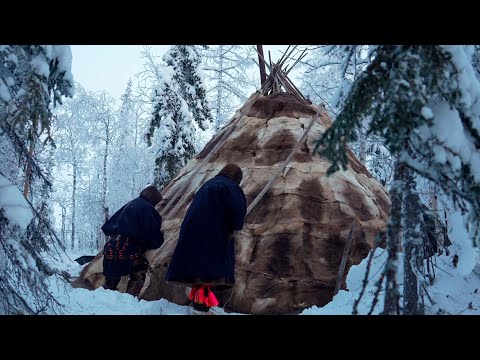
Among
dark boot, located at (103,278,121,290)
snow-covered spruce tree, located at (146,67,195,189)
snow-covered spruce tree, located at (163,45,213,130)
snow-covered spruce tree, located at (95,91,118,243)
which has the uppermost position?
snow-covered spruce tree, located at (95,91,118,243)

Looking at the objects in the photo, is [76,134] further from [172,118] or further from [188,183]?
[188,183]

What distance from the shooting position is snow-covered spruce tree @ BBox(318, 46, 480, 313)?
2.47 metres

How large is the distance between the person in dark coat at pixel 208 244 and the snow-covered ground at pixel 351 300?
0.56m

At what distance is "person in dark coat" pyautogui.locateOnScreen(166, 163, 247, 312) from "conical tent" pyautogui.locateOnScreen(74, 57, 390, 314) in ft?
2.38

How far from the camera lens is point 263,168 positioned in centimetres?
636

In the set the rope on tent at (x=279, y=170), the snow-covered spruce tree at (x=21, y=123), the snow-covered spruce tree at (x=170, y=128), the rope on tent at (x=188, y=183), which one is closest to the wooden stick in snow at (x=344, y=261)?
the rope on tent at (x=279, y=170)

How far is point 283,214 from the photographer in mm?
5582

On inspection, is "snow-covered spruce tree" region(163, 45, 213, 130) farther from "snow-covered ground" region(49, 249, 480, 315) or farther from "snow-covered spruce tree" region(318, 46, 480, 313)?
"snow-covered spruce tree" region(318, 46, 480, 313)

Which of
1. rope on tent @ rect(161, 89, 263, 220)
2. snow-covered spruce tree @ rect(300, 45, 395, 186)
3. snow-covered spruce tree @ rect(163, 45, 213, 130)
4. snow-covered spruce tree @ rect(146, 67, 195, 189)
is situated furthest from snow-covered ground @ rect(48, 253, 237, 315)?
snow-covered spruce tree @ rect(163, 45, 213, 130)

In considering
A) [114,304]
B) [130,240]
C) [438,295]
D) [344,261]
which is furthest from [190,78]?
[438,295]

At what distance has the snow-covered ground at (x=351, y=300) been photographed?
4.33m
